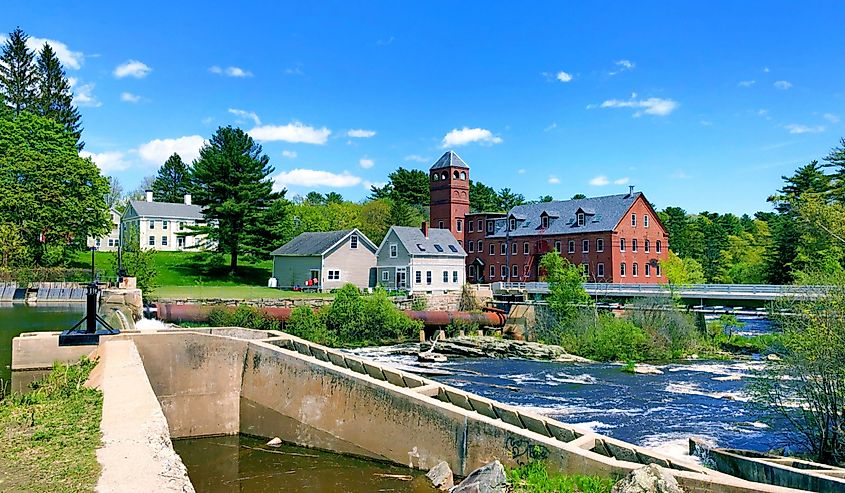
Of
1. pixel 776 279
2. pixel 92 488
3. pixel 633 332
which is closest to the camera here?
pixel 92 488

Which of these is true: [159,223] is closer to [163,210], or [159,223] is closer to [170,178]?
[163,210]

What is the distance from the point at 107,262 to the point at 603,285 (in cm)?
4719

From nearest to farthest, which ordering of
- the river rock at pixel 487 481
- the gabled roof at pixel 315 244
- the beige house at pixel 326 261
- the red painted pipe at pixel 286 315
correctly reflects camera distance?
1. the river rock at pixel 487 481
2. the red painted pipe at pixel 286 315
3. the beige house at pixel 326 261
4. the gabled roof at pixel 315 244

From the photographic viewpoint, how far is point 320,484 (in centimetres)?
1236

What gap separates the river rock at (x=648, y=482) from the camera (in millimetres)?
8391

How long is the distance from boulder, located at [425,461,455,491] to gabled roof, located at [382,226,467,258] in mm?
44211

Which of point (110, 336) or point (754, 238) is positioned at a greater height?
point (754, 238)

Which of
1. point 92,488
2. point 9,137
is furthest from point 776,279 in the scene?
point 9,137

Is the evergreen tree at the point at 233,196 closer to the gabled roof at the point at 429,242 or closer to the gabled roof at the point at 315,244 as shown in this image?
the gabled roof at the point at 315,244

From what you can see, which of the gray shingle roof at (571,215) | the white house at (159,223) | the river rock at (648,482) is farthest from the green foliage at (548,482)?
the white house at (159,223)

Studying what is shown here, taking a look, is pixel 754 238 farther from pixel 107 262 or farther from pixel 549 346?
pixel 107 262

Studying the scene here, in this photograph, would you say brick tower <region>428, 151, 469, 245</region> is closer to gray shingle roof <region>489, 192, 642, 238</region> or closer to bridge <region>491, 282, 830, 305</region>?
gray shingle roof <region>489, 192, 642, 238</region>

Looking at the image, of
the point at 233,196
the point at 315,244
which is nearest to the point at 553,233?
the point at 315,244

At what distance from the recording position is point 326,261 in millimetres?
54250
